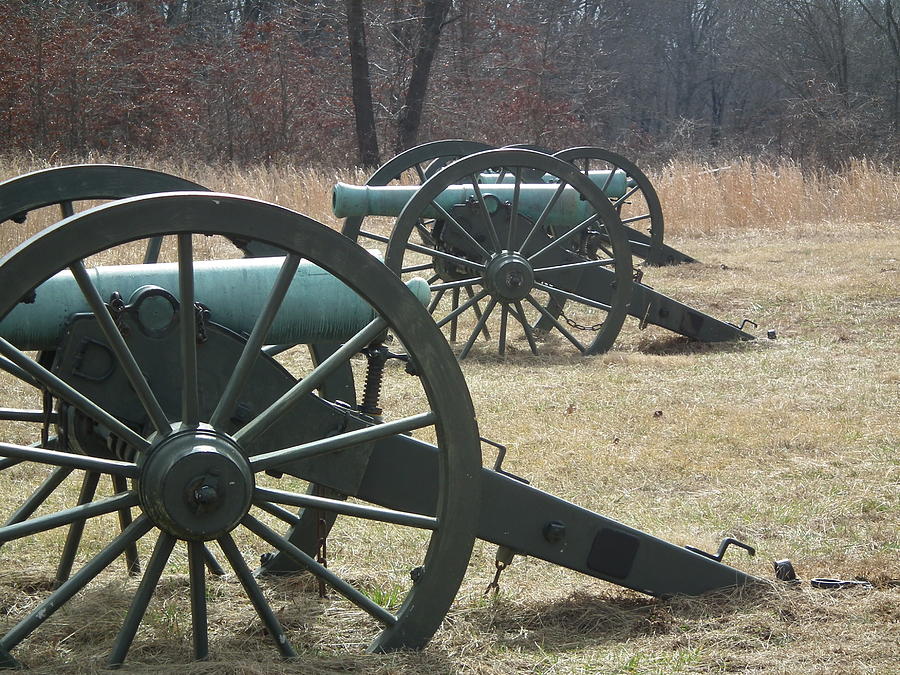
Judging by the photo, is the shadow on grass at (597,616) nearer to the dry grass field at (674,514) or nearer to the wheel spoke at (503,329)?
the dry grass field at (674,514)

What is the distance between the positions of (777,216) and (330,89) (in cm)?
1282

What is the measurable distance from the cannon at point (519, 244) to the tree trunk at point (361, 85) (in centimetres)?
1289

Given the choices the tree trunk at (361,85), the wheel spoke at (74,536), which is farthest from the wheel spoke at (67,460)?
the tree trunk at (361,85)

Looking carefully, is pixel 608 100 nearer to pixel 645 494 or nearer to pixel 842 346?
pixel 842 346

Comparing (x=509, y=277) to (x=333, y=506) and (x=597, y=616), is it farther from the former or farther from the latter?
(x=333, y=506)

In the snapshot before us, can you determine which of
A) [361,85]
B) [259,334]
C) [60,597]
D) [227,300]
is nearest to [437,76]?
[361,85]

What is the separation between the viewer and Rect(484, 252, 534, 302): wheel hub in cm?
788

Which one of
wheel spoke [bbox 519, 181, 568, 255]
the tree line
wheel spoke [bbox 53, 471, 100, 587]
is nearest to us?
wheel spoke [bbox 53, 471, 100, 587]

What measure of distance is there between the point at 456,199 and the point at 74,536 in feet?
16.9

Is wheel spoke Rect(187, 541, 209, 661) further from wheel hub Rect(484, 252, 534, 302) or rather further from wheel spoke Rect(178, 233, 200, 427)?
wheel hub Rect(484, 252, 534, 302)

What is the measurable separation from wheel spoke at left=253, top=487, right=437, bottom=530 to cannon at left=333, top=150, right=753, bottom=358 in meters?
4.82

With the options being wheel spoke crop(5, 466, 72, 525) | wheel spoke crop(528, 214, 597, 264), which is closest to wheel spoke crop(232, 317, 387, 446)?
wheel spoke crop(5, 466, 72, 525)

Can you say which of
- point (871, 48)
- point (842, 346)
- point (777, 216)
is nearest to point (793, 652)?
point (842, 346)

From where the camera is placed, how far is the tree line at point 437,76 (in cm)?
2089
